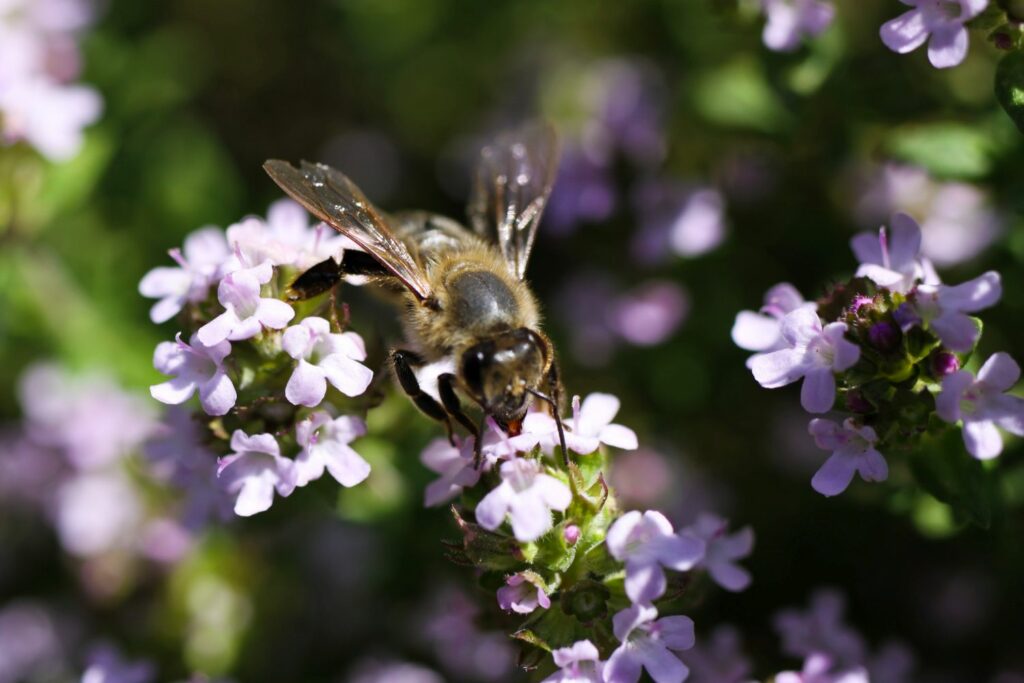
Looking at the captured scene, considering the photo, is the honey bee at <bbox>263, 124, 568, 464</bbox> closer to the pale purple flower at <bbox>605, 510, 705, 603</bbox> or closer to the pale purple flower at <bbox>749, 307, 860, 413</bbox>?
the pale purple flower at <bbox>605, 510, 705, 603</bbox>

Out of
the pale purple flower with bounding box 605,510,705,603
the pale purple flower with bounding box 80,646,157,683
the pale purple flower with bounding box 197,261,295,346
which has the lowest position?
the pale purple flower with bounding box 80,646,157,683

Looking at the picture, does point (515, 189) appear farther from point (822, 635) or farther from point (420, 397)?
point (822, 635)

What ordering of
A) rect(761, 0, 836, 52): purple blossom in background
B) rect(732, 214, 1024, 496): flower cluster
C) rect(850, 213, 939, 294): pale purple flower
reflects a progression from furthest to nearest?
rect(761, 0, 836, 52): purple blossom in background → rect(850, 213, 939, 294): pale purple flower → rect(732, 214, 1024, 496): flower cluster

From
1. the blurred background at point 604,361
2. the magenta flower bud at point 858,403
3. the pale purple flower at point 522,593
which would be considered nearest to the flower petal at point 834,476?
the magenta flower bud at point 858,403

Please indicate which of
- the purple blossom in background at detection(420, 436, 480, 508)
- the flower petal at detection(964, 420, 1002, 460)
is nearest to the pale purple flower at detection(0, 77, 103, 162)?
the purple blossom in background at detection(420, 436, 480, 508)

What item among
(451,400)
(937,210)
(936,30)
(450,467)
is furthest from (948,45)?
(937,210)

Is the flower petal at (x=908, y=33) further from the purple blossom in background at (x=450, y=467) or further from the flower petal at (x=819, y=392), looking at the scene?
the purple blossom in background at (x=450, y=467)

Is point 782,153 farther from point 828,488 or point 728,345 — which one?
point 828,488

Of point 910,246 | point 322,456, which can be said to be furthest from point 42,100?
point 910,246
